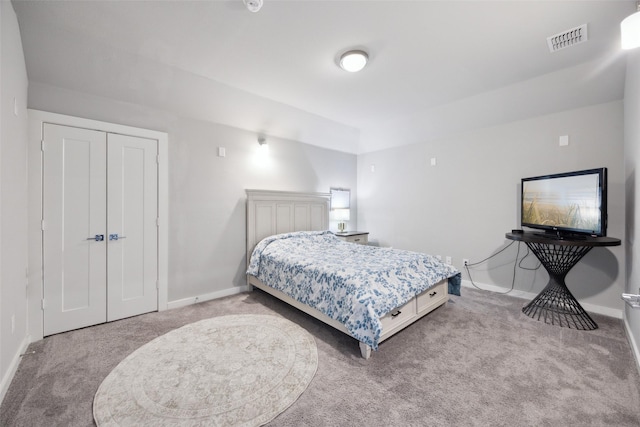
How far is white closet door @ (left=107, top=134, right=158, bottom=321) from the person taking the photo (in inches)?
110

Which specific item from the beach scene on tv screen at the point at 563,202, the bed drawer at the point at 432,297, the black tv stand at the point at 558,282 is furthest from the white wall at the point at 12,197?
the beach scene on tv screen at the point at 563,202

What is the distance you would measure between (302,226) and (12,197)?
324 cm

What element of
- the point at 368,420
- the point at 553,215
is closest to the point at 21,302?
the point at 368,420

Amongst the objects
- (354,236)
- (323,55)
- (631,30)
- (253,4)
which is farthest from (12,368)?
(631,30)

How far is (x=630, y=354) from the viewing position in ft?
7.03

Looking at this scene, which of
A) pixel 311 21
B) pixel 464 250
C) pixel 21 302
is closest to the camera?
pixel 311 21

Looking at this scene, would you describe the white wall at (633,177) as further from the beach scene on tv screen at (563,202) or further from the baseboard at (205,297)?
A: the baseboard at (205,297)

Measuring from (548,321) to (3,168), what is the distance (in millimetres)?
4825

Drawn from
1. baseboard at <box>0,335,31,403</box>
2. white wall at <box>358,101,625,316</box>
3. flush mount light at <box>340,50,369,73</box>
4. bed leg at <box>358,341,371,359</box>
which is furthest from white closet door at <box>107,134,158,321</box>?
white wall at <box>358,101,625,316</box>

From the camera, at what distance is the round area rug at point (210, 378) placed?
1.56 metres

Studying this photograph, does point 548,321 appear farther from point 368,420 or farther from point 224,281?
point 224,281

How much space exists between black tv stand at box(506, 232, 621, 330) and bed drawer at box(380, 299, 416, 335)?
4.63 ft

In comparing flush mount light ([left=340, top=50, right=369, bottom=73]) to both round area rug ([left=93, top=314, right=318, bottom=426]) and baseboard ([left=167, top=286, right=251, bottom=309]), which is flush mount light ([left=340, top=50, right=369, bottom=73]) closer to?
round area rug ([left=93, top=314, right=318, bottom=426])

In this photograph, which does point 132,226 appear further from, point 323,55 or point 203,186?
point 323,55
